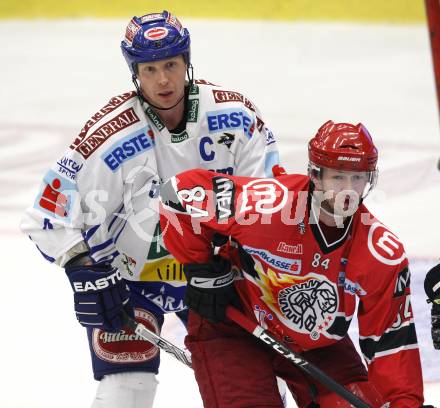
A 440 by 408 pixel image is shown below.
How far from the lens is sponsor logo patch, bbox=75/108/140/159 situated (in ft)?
12.7

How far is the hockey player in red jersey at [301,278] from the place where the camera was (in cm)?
338

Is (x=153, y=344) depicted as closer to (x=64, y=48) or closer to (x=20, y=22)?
(x=64, y=48)

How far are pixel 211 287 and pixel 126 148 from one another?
0.59 metres

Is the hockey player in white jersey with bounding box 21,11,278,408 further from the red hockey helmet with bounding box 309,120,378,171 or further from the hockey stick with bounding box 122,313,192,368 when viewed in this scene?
the red hockey helmet with bounding box 309,120,378,171

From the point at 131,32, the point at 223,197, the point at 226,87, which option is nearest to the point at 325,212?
the point at 223,197

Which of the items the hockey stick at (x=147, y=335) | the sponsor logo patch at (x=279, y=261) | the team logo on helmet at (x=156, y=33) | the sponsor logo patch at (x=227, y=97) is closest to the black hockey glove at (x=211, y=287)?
the sponsor logo patch at (x=279, y=261)

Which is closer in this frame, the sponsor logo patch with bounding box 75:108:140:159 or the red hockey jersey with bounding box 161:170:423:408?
the red hockey jersey with bounding box 161:170:423:408

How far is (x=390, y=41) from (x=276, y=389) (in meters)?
6.03

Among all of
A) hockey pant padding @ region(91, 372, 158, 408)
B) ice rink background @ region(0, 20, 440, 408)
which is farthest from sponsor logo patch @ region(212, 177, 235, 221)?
ice rink background @ region(0, 20, 440, 408)

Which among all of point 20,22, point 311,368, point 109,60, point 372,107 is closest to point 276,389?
point 311,368

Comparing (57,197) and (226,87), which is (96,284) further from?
(226,87)

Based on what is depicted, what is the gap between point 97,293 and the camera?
3840 mm

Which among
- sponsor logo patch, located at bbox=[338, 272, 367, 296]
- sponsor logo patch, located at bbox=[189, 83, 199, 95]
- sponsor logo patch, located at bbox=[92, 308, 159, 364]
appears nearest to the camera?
sponsor logo patch, located at bbox=[338, 272, 367, 296]

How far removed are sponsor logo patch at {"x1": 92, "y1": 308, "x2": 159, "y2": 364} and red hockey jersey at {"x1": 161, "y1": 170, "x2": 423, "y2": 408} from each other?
45 cm
